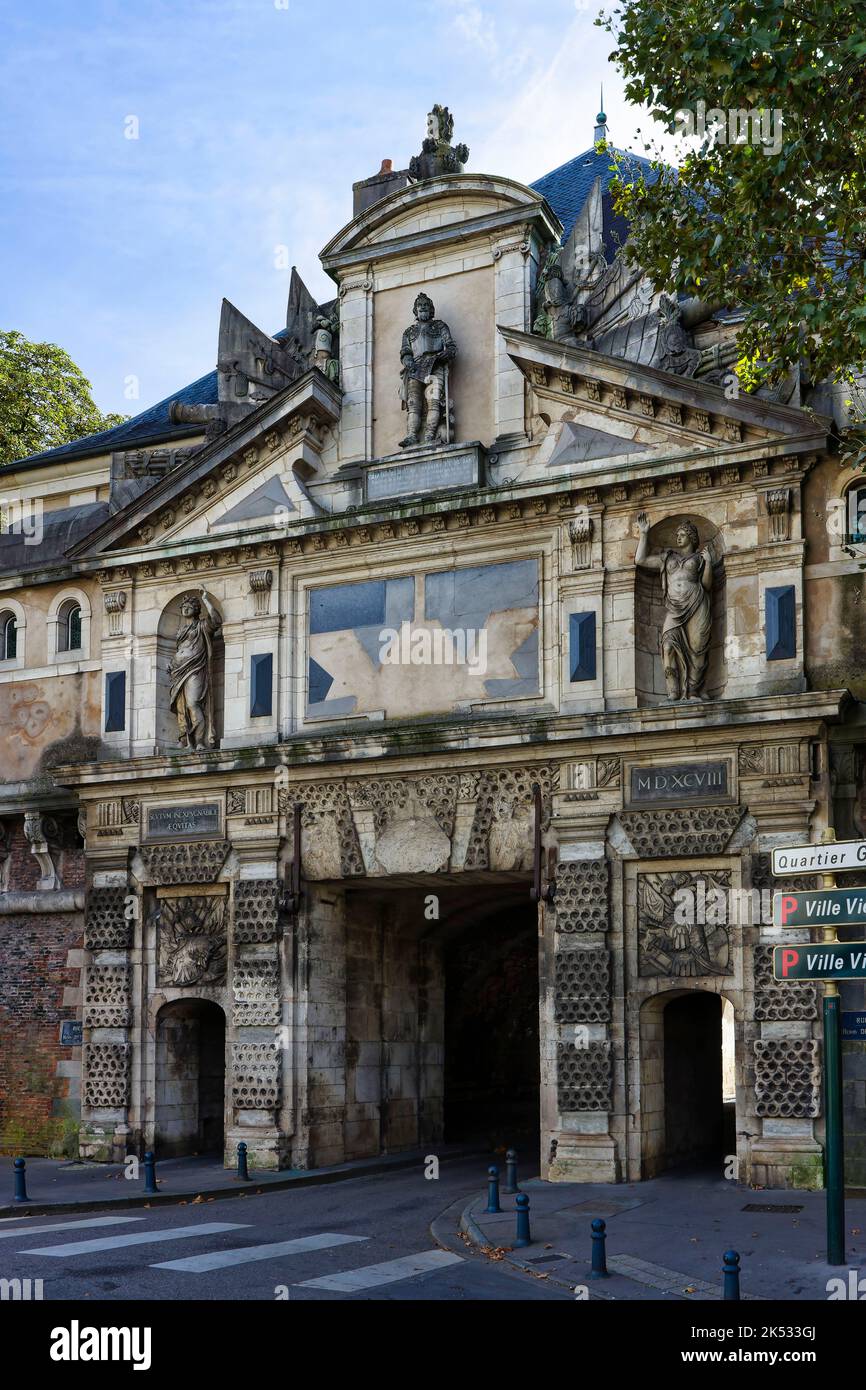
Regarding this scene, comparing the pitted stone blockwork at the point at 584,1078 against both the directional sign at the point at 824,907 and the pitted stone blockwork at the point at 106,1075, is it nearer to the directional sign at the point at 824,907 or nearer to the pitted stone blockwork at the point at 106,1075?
the pitted stone blockwork at the point at 106,1075

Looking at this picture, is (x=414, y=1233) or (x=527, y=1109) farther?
(x=527, y=1109)

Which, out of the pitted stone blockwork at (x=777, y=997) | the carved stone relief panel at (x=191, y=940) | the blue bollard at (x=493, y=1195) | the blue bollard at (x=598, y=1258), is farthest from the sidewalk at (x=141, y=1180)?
the blue bollard at (x=598, y=1258)

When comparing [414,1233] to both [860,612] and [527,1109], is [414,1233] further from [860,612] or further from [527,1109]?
[527,1109]

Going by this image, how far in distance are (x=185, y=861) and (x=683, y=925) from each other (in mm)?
8018

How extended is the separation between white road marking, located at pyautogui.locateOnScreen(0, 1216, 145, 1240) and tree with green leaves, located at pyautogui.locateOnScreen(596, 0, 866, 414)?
483 inches

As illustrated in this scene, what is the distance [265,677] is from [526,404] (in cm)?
572

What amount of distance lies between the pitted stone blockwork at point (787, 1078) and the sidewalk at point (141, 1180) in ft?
21.8

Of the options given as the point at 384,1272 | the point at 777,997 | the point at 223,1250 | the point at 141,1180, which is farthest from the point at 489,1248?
the point at 141,1180

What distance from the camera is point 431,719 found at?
899 inches

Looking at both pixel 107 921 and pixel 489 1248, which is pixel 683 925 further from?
pixel 107 921

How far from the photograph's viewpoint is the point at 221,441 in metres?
24.5
